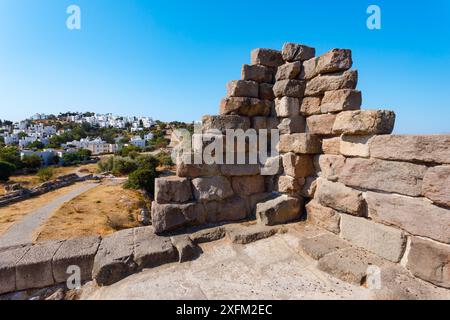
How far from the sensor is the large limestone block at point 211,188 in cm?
403

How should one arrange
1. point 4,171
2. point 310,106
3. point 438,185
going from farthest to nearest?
point 4,171 → point 310,106 → point 438,185

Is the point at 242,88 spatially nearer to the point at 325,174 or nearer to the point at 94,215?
the point at 325,174

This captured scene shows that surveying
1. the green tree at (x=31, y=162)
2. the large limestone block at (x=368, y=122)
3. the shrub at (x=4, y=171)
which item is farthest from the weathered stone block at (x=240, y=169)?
the green tree at (x=31, y=162)

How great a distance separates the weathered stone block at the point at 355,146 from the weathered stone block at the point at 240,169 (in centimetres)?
141

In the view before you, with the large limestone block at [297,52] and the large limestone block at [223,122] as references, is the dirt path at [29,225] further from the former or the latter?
the large limestone block at [297,52]

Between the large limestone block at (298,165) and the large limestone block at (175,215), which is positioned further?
the large limestone block at (298,165)

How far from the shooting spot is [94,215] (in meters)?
16.1

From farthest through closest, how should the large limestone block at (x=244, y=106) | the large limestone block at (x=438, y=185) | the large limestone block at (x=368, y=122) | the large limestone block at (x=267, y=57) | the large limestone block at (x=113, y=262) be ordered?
the large limestone block at (x=267, y=57) → the large limestone block at (x=244, y=106) → the large limestone block at (x=368, y=122) → the large limestone block at (x=113, y=262) → the large limestone block at (x=438, y=185)

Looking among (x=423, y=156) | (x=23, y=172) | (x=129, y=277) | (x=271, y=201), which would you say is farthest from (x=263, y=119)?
(x=23, y=172)

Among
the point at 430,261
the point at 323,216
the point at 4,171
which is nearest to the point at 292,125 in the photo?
the point at 323,216

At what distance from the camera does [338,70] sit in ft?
12.6

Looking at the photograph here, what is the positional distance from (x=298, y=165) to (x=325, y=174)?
442 millimetres
